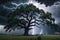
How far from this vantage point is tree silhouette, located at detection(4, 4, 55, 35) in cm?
359

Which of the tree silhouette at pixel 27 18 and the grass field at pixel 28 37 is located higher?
the tree silhouette at pixel 27 18

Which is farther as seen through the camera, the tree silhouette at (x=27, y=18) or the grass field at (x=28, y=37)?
the tree silhouette at (x=27, y=18)

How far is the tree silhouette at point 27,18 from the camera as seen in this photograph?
359cm

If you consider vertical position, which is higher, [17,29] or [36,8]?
[36,8]

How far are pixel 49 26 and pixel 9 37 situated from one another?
0.96 meters

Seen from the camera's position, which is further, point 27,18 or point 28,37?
point 27,18

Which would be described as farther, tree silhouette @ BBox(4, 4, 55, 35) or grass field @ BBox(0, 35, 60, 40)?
tree silhouette @ BBox(4, 4, 55, 35)

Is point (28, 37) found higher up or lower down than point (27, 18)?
lower down

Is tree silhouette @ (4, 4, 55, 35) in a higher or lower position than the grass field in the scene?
higher

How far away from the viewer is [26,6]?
366cm

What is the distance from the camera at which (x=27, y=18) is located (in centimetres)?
362

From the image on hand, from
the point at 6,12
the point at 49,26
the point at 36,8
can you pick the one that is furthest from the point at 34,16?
the point at 6,12

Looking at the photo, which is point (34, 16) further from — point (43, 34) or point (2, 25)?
point (2, 25)

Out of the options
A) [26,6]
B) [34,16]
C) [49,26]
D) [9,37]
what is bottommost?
[9,37]
